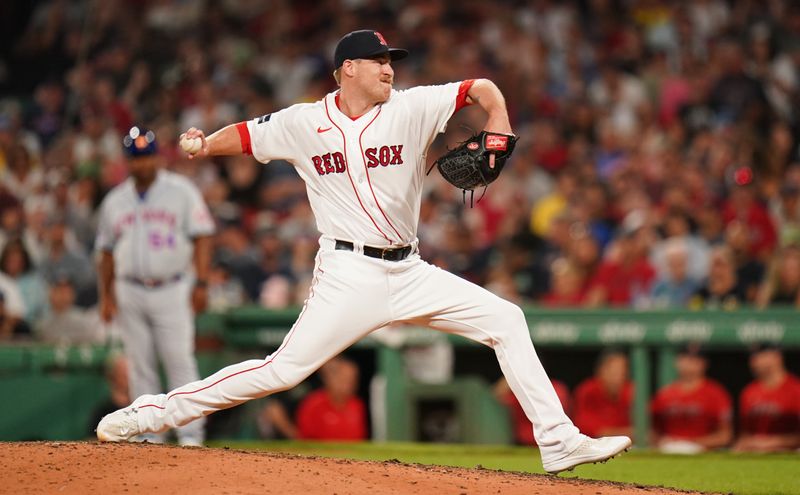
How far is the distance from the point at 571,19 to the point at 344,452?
6777 millimetres

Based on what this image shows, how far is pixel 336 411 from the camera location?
29.9ft

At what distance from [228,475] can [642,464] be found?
2.97 metres

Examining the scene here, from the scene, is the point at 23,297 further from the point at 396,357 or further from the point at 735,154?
the point at 735,154

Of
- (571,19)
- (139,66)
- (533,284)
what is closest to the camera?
(533,284)

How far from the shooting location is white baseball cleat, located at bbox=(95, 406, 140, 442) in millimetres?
5480

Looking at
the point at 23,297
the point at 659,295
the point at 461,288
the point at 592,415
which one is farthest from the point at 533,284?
the point at 461,288

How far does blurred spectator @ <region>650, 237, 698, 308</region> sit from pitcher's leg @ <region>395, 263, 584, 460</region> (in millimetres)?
4314

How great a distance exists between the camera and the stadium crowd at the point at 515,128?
32.2 feet

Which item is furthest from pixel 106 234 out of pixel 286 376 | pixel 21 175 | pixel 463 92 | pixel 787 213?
pixel 21 175

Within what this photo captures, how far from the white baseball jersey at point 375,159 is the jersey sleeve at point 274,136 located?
0.05m

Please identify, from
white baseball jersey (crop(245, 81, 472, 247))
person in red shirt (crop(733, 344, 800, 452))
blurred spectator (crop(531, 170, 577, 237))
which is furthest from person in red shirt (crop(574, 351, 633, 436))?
white baseball jersey (crop(245, 81, 472, 247))

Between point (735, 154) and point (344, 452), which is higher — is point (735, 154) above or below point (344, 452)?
above

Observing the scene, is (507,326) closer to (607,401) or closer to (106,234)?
(607,401)

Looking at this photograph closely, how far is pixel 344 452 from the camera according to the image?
8.04m
